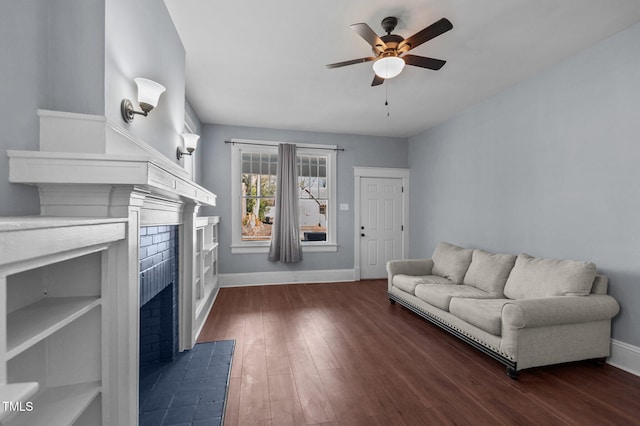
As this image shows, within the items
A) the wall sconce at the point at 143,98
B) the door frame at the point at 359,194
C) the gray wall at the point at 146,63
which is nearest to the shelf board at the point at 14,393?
the gray wall at the point at 146,63

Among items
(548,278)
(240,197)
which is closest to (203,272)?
(240,197)

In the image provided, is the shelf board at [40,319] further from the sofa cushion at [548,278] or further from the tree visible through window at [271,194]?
the tree visible through window at [271,194]

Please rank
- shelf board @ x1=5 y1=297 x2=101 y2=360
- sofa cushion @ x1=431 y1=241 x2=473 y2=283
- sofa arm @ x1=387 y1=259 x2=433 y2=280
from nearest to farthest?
shelf board @ x1=5 y1=297 x2=101 y2=360 < sofa cushion @ x1=431 y1=241 x2=473 y2=283 < sofa arm @ x1=387 y1=259 x2=433 y2=280

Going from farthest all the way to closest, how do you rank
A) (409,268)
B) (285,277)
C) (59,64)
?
(285,277) < (409,268) < (59,64)

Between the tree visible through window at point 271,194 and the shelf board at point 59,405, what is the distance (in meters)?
3.92

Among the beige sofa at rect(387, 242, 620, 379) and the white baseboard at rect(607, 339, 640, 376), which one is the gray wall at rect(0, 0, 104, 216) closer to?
the beige sofa at rect(387, 242, 620, 379)

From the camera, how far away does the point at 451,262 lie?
3.83 m

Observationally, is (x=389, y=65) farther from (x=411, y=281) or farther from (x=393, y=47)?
(x=411, y=281)

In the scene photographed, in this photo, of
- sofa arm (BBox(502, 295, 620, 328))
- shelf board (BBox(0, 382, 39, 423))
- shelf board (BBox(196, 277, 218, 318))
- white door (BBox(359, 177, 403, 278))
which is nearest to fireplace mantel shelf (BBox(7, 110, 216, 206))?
shelf board (BBox(0, 382, 39, 423))

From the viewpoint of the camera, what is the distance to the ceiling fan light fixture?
2.31m

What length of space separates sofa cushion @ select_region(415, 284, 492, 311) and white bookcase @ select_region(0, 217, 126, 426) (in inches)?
109

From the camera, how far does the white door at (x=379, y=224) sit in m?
5.53

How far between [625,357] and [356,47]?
3.47 m

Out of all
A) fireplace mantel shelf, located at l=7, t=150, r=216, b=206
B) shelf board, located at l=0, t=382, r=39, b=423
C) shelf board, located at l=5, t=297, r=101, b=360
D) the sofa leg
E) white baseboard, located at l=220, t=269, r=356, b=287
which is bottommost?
the sofa leg
